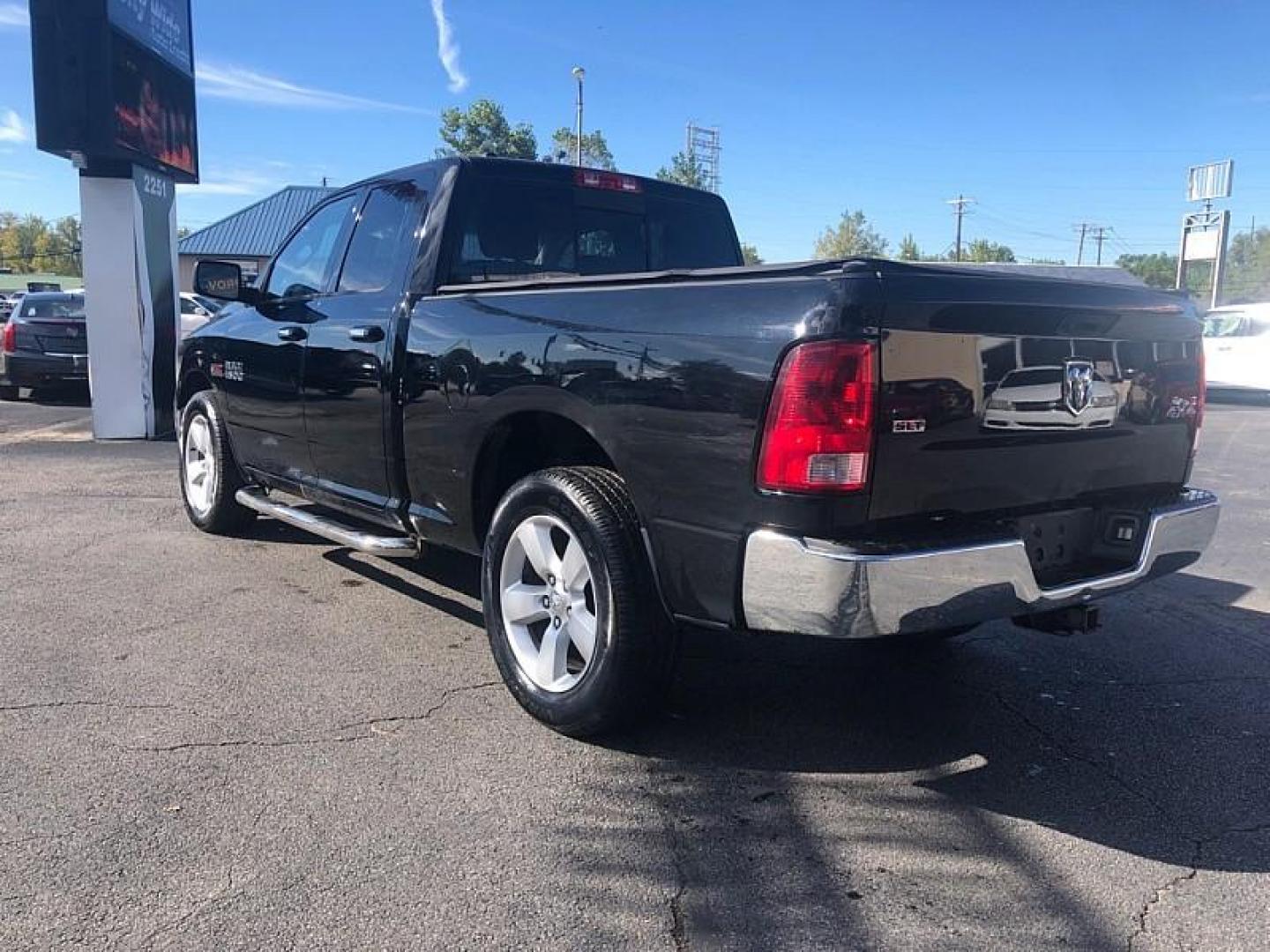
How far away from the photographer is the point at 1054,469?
3332 mm

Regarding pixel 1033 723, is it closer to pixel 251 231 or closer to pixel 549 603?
pixel 549 603

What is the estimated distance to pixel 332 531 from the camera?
192 inches

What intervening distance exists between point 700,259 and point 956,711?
108 inches

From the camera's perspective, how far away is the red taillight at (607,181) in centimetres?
504

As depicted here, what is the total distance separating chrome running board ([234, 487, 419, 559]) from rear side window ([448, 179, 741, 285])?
3.83ft

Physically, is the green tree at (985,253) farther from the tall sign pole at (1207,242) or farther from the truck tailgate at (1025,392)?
the truck tailgate at (1025,392)

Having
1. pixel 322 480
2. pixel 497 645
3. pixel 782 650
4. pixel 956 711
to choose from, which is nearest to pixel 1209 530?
pixel 956 711

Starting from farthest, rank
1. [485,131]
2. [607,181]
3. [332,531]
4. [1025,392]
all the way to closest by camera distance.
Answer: [485,131], [607,181], [332,531], [1025,392]

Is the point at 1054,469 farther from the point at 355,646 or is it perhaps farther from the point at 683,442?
the point at 355,646

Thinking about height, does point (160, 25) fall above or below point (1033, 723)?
above

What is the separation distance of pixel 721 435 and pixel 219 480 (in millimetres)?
4380

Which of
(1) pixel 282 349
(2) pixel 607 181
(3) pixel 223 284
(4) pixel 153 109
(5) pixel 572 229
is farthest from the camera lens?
(4) pixel 153 109

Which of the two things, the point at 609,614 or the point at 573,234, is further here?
the point at 573,234

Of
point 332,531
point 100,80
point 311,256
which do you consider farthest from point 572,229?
point 100,80
